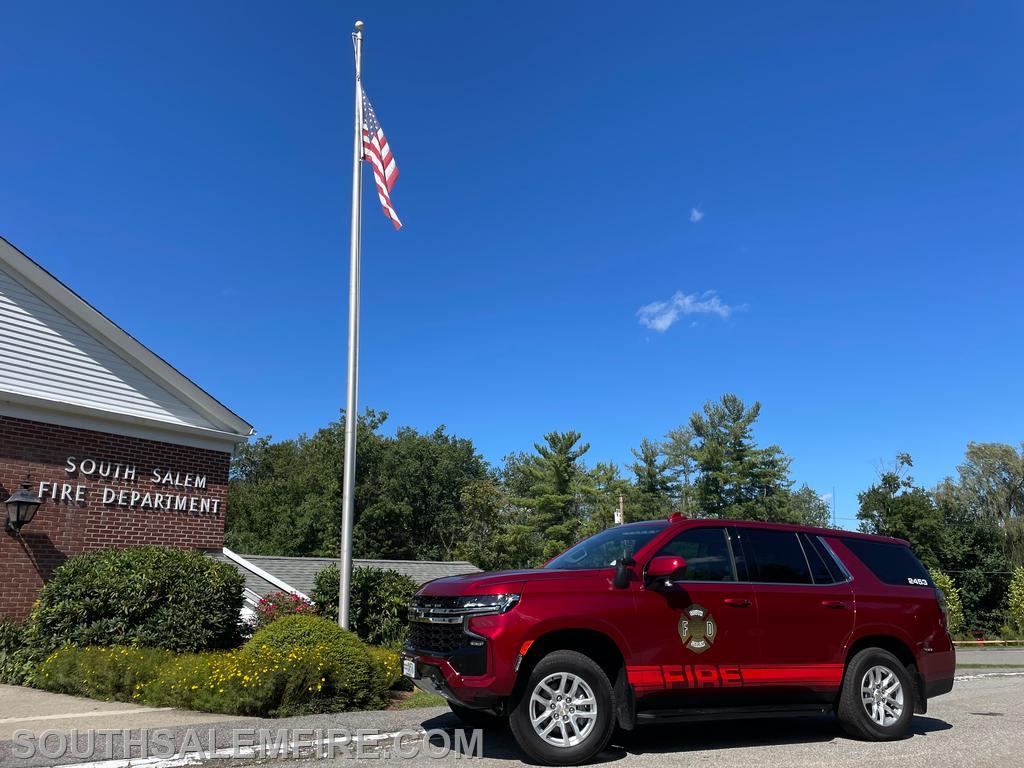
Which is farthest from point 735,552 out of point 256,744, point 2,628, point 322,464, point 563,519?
point 322,464

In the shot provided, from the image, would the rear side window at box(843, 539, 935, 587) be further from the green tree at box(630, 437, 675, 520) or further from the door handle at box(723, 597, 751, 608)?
the green tree at box(630, 437, 675, 520)

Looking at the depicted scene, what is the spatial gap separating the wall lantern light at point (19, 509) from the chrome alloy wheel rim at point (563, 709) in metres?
8.96

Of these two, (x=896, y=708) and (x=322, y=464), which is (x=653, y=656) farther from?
(x=322, y=464)

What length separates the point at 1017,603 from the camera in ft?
125

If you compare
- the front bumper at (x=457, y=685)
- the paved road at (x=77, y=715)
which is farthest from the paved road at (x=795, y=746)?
the paved road at (x=77, y=715)

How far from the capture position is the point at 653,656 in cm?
574

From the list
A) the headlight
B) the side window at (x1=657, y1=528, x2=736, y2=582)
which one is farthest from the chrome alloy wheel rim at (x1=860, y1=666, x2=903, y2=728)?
the headlight

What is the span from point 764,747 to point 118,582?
8.34m

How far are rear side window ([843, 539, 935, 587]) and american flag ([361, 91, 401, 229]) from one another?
8.43 meters

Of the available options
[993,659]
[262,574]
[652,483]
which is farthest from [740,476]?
[262,574]

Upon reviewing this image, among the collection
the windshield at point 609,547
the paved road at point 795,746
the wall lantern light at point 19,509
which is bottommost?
the paved road at point 795,746

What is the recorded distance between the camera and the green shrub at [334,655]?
8000mm

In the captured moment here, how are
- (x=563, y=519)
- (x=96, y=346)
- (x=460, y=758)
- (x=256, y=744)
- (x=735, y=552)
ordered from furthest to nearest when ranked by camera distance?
(x=563, y=519), (x=96, y=346), (x=735, y=552), (x=256, y=744), (x=460, y=758)

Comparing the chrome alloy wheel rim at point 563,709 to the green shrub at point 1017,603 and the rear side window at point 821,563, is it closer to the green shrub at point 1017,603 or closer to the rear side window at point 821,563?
the rear side window at point 821,563
